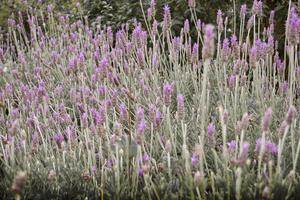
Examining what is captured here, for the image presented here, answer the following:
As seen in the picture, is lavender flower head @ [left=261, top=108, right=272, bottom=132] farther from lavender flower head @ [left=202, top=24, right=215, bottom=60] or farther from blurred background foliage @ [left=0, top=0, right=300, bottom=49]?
blurred background foliage @ [left=0, top=0, right=300, bottom=49]

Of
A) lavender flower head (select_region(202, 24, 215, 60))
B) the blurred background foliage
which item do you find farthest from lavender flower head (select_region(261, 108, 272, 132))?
the blurred background foliage

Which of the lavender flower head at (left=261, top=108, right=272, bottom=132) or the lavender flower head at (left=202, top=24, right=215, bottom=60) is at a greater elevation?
the lavender flower head at (left=202, top=24, right=215, bottom=60)

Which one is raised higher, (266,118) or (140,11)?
(140,11)

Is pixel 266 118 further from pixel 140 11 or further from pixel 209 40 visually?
pixel 140 11

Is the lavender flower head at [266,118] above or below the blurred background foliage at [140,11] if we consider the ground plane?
below

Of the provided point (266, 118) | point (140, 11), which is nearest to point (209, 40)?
point (266, 118)

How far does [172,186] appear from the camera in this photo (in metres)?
1.64

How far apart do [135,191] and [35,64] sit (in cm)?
243

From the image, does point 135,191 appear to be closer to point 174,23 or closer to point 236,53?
point 236,53

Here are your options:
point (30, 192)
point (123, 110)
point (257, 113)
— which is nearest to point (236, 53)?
point (257, 113)

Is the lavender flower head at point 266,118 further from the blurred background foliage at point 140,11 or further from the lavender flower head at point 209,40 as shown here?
the blurred background foliage at point 140,11

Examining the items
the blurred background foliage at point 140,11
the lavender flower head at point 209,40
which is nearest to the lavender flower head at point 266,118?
the lavender flower head at point 209,40

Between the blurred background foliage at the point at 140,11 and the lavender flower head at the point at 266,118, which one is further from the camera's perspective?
the blurred background foliage at the point at 140,11

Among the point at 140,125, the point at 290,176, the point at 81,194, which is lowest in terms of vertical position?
the point at 81,194
